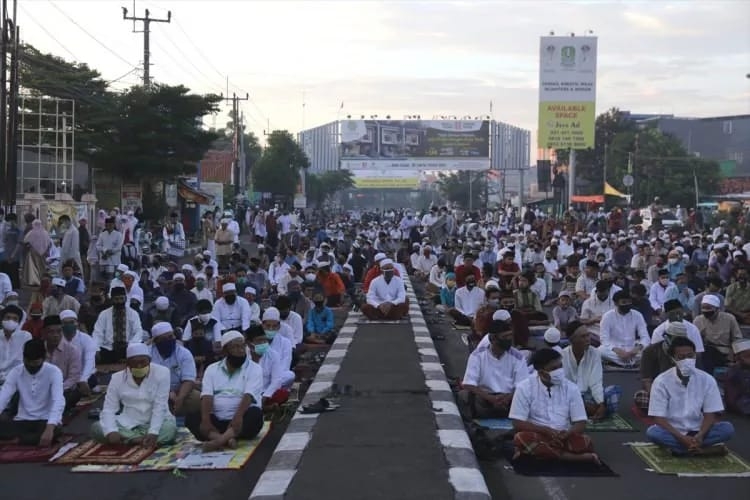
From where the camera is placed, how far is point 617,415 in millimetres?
8984

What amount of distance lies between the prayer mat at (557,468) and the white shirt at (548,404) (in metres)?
0.27

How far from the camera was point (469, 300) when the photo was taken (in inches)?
599

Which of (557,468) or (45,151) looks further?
(45,151)

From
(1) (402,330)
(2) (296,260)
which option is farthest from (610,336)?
(2) (296,260)

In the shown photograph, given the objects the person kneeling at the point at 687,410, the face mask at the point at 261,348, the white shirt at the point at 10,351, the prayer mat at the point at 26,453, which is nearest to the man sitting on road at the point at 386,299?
the face mask at the point at 261,348

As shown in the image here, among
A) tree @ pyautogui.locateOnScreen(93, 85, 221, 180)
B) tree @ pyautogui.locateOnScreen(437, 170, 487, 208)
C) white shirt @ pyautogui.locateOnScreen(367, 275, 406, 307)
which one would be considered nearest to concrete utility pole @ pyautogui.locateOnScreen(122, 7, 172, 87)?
tree @ pyautogui.locateOnScreen(93, 85, 221, 180)

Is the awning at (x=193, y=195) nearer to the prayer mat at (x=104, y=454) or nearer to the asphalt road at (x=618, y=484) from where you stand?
the prayer mat at (x=104, y=454)

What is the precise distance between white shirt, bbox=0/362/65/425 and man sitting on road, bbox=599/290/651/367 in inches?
254

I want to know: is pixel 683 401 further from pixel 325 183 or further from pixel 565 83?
pixel 325 183

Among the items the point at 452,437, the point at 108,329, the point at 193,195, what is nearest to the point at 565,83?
the point at 193,195

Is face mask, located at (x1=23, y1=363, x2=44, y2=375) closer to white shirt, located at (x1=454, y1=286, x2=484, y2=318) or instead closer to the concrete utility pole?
white shirt, located at (x1=454, y1=286, x2=484, y2=318)

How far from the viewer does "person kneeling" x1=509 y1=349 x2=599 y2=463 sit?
283 inches

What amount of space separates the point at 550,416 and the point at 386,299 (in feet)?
25.8

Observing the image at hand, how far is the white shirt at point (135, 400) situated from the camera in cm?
774
